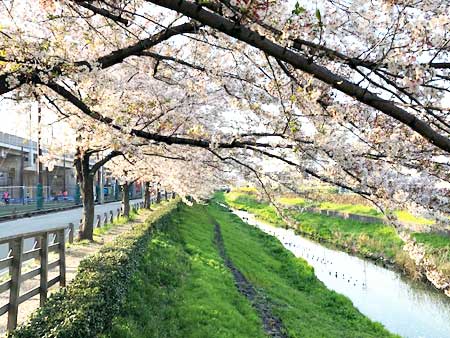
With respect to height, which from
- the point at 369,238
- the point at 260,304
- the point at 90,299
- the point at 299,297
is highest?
the point at 90,299

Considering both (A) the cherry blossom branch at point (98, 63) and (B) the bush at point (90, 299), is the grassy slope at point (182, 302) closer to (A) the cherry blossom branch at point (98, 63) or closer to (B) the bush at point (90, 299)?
(B) the bush at point (90, 299)

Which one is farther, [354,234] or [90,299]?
[354,234]

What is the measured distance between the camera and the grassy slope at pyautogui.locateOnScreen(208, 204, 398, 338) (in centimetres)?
1305

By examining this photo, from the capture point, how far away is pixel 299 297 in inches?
641

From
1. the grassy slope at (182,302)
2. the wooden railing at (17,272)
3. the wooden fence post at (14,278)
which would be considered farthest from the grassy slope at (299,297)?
the wooden fence post at (14,278)

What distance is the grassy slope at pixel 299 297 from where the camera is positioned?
42.8 feet

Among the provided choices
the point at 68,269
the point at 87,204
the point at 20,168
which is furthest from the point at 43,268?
the point at 20,168

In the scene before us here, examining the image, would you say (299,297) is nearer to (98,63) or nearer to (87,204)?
(87,204)

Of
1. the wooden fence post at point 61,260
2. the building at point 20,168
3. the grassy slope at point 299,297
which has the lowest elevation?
the grassy slope at point 299,297

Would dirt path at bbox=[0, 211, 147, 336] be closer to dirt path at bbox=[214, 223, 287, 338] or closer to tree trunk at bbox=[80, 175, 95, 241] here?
tree trunk at bbox=[80, 175, 95, 241]

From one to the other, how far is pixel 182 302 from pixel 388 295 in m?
12.1

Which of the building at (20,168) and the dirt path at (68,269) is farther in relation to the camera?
the building at (20,168)

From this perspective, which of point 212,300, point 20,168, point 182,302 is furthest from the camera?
point 20,168

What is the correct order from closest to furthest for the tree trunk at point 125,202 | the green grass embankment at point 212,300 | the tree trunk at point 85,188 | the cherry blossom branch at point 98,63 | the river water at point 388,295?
the cherry blossom branch at point 98,63
the green grass embankment at point 212,300
the tree trunk at point 85,188
the river water at point 388,295
the tree trunk at point 125,202
